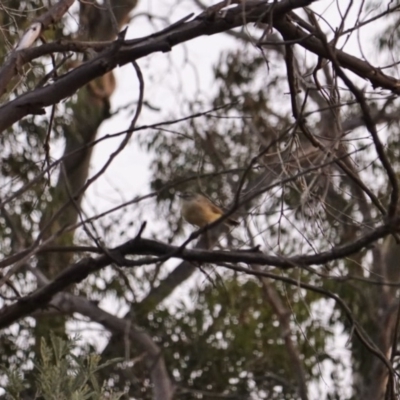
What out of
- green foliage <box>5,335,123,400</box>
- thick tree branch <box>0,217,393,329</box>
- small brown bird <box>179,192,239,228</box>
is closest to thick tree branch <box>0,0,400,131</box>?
thick tree branch <box>0,217,393,329</box>

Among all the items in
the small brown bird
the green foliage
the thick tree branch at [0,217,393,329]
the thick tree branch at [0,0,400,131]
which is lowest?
the green foliage

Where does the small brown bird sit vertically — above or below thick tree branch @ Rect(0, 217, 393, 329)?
above

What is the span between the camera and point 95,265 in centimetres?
304

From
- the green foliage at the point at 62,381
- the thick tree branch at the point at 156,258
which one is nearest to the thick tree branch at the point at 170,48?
the thick tree branch at the point at 156,258

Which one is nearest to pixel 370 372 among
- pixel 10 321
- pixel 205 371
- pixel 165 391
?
pixel 205 371

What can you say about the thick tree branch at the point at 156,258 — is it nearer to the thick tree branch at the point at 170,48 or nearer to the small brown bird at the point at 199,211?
the thick tree branch at the point at 170,48

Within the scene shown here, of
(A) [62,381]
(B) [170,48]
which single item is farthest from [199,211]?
(A) [62,381]

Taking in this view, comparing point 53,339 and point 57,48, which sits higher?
point 57,48

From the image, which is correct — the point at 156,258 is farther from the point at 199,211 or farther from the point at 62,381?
the point at 199,211

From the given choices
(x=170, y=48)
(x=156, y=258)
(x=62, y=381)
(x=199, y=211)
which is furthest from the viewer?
(x=199, y=211)

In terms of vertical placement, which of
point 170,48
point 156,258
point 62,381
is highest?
point 170,48

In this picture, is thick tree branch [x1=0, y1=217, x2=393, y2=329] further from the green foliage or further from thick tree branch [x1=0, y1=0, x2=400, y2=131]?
the green foliage

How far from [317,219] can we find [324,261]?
0.13m

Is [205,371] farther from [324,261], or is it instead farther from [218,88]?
[324,261]
